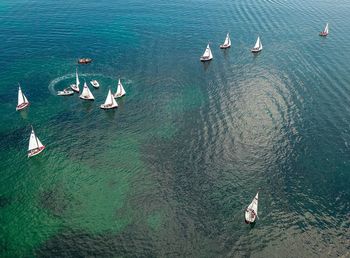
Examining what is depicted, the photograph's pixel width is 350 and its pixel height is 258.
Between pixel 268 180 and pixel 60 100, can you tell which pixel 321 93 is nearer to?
pixel 268 180

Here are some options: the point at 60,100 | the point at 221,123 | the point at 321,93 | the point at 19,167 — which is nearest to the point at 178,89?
the point at 221,123

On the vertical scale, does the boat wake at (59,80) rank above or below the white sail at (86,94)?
below

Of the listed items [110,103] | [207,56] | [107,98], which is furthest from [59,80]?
[207,56]

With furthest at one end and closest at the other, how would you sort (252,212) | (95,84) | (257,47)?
(257,47) < (95,84) < (252,212)

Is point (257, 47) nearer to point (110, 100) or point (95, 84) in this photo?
point (95, 84)

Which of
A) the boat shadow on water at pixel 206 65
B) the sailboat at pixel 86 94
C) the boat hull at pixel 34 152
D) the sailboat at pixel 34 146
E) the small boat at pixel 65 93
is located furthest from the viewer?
the boat shadow on water at pixel 206 65

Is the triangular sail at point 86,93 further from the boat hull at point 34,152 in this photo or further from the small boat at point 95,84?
the boat hull at point 34,152

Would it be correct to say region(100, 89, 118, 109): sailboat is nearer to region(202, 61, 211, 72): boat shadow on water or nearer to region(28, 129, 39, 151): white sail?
region(28, 129, 39, 151): white sail

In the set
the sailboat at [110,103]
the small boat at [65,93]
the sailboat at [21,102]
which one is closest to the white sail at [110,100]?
the sailboat at [110,103]

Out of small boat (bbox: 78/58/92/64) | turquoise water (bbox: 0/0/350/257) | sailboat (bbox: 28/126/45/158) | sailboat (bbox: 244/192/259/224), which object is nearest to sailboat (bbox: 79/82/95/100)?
turquoise water (bbox: 0/0/350/257)
